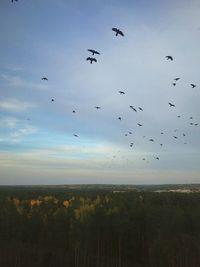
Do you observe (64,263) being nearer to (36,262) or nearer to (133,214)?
(36,262)

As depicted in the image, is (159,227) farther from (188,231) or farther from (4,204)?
(4,204)

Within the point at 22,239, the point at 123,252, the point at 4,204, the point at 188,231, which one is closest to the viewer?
the point at 123,252

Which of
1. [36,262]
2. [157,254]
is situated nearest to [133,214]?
[157,254]

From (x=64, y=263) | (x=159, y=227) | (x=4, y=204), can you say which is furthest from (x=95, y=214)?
(x=4, y=204)

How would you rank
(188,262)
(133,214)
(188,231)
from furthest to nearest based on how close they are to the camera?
(188,231) < (133,214) < (188,262)

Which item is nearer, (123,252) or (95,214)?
(123,252)

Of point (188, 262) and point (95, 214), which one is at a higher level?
point (95, 214)
